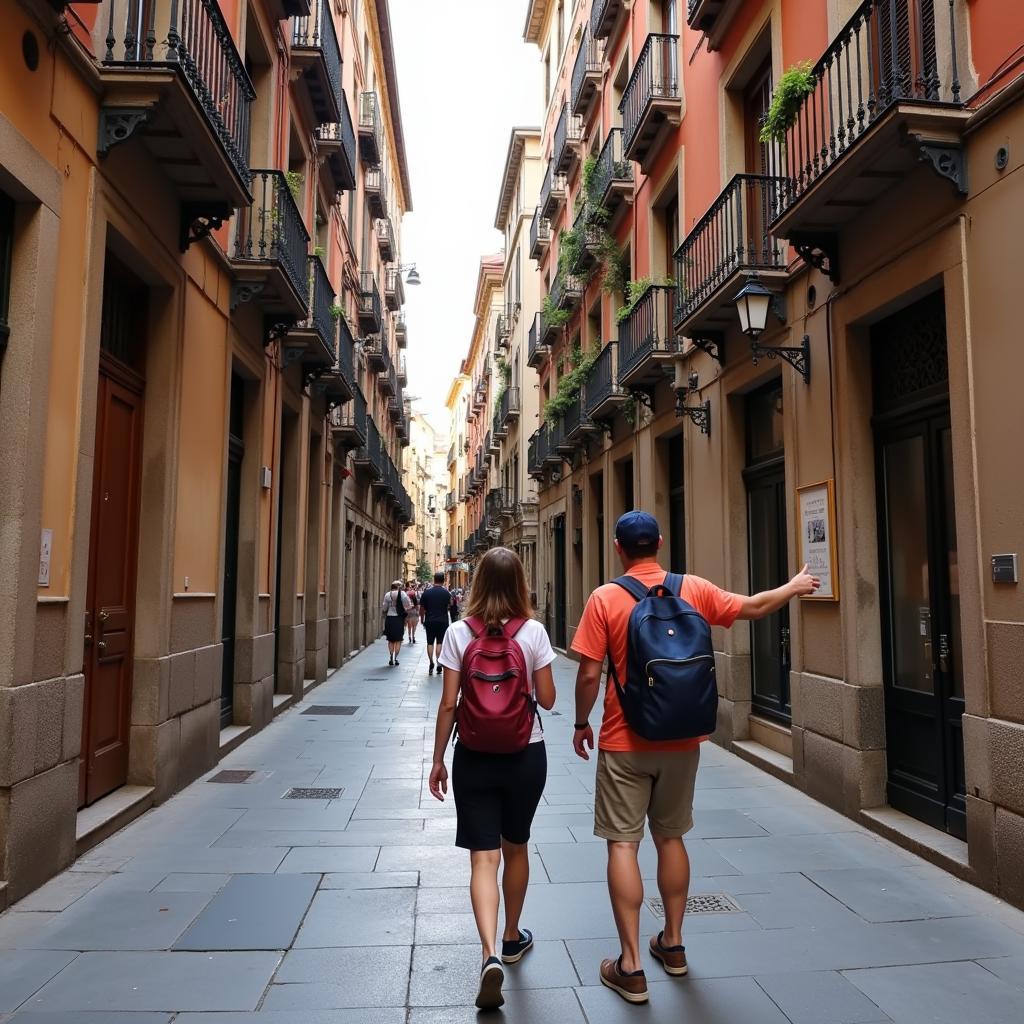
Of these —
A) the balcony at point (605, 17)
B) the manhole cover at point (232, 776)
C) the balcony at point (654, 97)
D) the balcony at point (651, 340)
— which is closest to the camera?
the manhole cover at point (232, 776)

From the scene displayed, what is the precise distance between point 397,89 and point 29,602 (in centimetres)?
2587

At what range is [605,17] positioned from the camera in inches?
626

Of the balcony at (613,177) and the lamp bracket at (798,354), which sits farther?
the balcony at (613,177)

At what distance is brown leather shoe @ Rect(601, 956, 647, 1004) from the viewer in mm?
3633

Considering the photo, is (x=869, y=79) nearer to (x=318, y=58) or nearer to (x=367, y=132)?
(x=318, y=58)

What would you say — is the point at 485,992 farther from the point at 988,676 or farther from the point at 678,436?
the point at 678,436

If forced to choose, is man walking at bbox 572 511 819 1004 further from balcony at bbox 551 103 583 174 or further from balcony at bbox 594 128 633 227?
A: balcony at bbox 551 103 583 174

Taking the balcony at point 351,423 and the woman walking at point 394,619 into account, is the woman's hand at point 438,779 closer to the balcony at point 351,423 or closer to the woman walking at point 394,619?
the balcony at point 351,423

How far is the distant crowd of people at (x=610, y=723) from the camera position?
3.64 metres

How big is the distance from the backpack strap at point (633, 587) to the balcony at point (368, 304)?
17493 millimetres

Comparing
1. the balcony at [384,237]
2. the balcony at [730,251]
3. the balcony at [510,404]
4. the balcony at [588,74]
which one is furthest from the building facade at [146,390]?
the balcony at [510,404]

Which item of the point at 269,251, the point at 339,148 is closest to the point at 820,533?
the point at 269,251

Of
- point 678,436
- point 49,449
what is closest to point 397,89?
point 678,436

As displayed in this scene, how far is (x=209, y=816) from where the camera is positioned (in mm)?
6688
